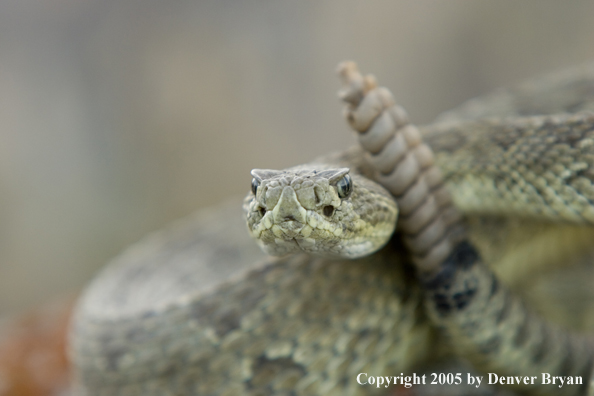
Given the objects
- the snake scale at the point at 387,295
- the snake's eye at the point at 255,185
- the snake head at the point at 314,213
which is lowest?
the snake scale at the point at 387,295

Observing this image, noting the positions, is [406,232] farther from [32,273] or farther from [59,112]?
[32,273]

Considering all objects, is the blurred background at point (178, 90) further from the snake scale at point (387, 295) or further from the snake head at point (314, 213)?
the snake head at point (314, 213)

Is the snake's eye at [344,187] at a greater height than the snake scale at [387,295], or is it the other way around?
the snake's eye at [344,187]

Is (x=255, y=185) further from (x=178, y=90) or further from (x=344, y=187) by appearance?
(x=178, y=90)

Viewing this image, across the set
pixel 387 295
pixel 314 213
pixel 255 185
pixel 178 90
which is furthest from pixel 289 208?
pixel 178 90

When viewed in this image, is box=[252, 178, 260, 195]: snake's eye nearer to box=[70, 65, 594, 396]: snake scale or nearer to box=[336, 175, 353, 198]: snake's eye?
box=[70, 65, 594, 396]: snake scale

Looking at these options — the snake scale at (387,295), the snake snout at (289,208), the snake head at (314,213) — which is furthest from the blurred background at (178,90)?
the snake snout at (289,208)

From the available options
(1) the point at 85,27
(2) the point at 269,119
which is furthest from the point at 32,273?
(2) the point at 269,119
